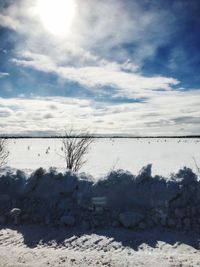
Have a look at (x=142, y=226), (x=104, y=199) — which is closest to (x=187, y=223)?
(x=142, y=226)

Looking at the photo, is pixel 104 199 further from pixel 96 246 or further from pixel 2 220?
pixel 2 220

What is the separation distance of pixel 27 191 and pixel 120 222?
2084 millimetres

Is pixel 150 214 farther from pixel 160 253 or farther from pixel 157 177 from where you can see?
pixel 160 253

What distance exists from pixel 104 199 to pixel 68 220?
823 mm

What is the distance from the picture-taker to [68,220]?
20.0 ft

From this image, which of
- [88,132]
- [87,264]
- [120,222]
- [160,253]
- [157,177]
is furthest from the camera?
[88,132]

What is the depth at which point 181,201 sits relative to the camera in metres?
6.20

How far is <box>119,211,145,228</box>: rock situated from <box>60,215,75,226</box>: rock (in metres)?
0.88

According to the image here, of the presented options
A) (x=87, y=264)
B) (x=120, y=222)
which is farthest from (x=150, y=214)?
(x=87, y=264)

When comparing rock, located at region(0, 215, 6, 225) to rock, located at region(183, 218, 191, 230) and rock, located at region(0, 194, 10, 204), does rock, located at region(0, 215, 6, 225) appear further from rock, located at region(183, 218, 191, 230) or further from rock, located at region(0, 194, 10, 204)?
rock, located at region(183, 218, 191, 230)

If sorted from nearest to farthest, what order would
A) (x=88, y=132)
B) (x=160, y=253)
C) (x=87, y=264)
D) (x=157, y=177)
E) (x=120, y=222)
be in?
(x=87, y=264) < (x=160, y=253) < (x=120, y=222) < (x=157, y=177) < (x=88, y=132)

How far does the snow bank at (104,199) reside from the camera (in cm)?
606

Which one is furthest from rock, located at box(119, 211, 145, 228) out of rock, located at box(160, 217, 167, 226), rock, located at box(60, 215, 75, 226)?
rock, located at box(60, 215, 75, 226)

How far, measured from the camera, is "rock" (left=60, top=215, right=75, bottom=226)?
19.9 ft
